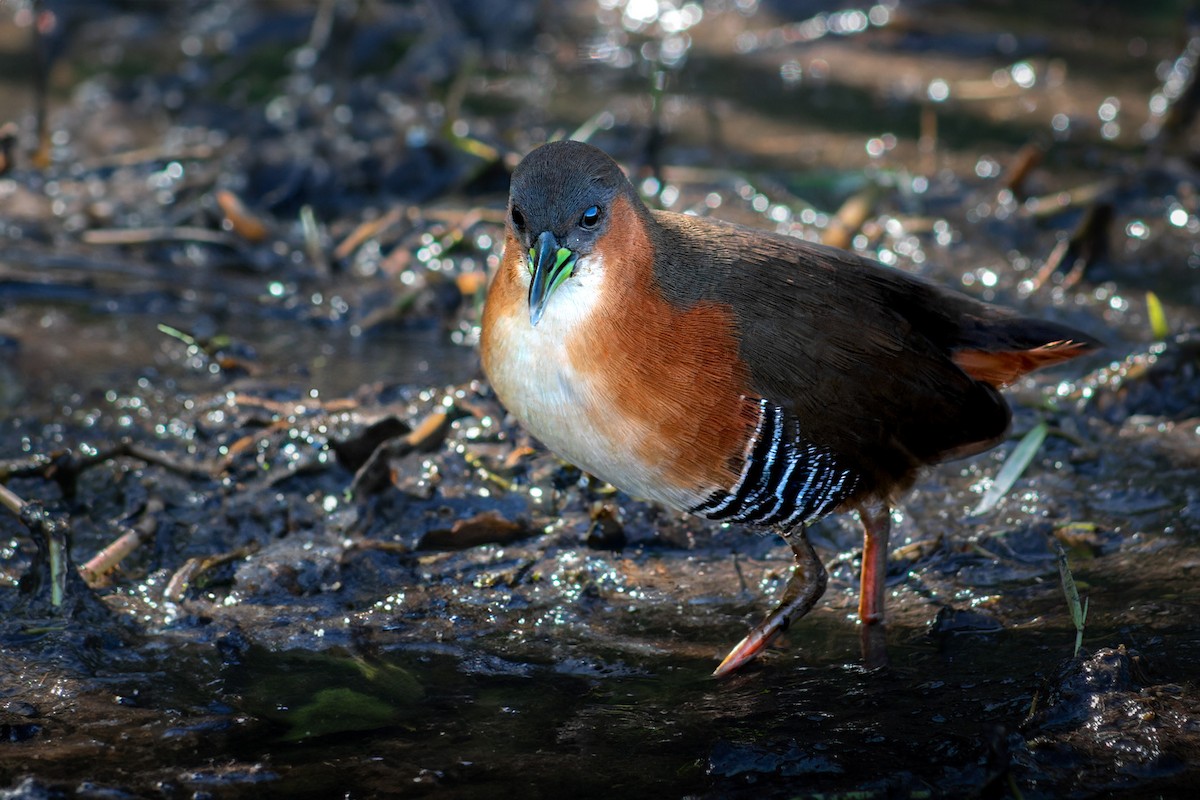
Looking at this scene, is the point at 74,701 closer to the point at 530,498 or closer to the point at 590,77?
the point at 530,498

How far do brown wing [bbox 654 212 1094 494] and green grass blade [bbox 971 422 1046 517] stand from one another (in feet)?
1.73

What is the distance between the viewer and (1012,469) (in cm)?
461

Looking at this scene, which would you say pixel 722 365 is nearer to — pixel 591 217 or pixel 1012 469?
pixel 591 217

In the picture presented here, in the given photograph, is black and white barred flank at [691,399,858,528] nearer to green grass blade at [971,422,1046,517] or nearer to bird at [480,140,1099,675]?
bird at [480,140,1099,675]

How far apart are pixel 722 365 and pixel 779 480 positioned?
0.36 m

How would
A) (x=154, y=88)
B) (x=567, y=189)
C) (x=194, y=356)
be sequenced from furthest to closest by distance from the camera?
1. (x=154, y=88)
2. (x=194, y=356)
3. (x=567, y=189)

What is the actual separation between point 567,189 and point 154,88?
517 centimetres

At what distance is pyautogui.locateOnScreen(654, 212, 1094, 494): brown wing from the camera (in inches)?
145

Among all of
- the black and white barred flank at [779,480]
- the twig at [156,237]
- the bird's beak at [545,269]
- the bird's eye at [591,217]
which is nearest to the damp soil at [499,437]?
the twig at [156,237]

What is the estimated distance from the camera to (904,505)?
470 centimetres

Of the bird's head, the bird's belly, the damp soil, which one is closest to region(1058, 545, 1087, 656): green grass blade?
the damp soil

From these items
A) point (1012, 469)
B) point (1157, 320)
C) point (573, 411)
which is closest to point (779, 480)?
point (573, 411)

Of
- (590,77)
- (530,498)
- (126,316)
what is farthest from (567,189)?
(590,77)

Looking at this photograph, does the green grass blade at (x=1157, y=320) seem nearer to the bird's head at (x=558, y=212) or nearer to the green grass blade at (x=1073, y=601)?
the green grass blade at (x=1073, y=601)
